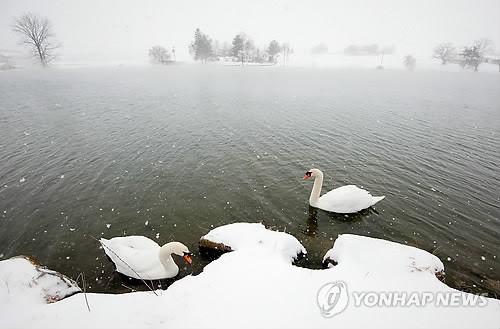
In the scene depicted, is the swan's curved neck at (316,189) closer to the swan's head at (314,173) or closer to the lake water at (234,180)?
the swan's head at (314,173)

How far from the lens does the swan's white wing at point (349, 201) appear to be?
28.7ft

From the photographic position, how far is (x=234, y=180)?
37.3 ft

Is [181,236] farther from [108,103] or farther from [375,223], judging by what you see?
[108,103]

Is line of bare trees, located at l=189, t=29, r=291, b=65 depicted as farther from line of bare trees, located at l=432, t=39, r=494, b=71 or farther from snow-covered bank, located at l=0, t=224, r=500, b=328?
snow-covered bank, located at l=0, t=224, r=500, b=328

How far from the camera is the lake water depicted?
7730 mm

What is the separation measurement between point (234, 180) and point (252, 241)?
5.12 m

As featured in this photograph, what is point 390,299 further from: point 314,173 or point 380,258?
point 314,173

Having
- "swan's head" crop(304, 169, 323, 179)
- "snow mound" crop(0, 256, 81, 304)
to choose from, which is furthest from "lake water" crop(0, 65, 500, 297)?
"snow mound" crop(0, 256, 81, 304)

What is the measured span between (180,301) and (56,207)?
793cm

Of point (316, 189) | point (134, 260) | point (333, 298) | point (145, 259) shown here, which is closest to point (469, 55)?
point (316, 189)

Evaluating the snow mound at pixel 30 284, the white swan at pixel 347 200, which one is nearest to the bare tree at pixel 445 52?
the white swan at pixel 347 200

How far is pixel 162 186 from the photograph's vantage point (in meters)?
10.9

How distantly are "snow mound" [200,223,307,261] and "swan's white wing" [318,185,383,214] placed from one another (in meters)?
2.81

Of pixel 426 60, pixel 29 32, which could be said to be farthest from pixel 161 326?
pixel 426 60
